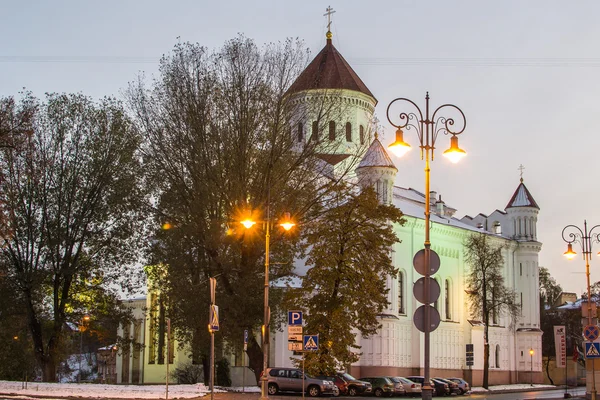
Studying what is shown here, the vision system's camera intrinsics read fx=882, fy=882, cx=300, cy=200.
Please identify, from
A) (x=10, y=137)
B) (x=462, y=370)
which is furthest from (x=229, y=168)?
(x=462, y=370)

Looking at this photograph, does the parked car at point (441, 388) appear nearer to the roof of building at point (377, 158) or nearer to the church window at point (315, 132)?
the roof of building at point (377, 158)

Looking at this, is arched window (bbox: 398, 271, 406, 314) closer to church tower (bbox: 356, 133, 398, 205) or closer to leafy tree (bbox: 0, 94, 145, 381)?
church tower (bbox: 356, 133, 398, 205)

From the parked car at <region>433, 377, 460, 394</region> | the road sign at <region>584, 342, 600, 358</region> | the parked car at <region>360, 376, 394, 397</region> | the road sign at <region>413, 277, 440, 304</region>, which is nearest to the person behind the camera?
the road sign at <region>413, 277, 440, 304</region>

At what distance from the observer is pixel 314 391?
43688 millimetres

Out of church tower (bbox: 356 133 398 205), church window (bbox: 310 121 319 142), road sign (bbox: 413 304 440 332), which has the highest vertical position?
church tower (bbox: 356 133 398 205)

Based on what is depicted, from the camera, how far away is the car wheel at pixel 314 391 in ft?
143

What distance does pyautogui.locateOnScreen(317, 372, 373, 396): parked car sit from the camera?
47781 millimetres

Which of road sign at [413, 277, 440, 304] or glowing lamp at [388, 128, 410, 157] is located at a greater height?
glowing lamp at [388, 128, 410, 157]

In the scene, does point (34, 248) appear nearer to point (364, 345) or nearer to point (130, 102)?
point (130, 102)

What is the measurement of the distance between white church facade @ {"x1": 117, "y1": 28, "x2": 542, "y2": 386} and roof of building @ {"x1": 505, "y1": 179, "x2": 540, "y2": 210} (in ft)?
0.33

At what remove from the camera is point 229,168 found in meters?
41.0

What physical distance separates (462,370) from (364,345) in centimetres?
1356

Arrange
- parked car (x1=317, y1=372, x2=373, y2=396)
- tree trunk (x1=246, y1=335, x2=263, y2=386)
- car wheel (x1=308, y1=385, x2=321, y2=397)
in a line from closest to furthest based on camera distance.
Answer: 1. car wheel (x1=308, y1=385, x2=321, y2=397)
2. tree trunk (x1=246, y1=335, x2=263, y2=386)
3. parked car (x1=317, y1=372, x2=373, y2=396)

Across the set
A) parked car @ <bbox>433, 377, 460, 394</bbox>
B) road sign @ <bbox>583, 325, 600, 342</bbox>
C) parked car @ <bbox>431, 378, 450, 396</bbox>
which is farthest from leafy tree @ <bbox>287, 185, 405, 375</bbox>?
parked car @ <bbox>433, 377, 460, 394</bbox>
